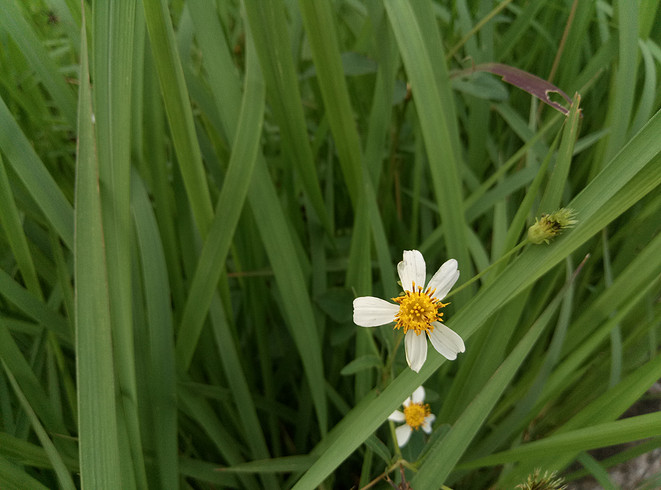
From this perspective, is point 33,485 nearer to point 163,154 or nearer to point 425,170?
point 163,154

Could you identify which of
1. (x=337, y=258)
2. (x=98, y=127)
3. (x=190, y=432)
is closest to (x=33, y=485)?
(x=190, y=432)

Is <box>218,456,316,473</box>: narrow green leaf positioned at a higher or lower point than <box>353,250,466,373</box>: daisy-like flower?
lower

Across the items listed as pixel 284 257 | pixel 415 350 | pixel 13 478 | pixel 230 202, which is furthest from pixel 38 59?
pixel 415 350

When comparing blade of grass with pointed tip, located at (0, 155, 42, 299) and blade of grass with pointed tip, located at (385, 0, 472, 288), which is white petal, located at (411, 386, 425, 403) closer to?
blade of grass with pointed tip, located at (385, 0, 472, 288)

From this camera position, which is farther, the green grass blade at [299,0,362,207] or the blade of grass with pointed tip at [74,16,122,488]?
the green grass blade at [299,0,362,207]

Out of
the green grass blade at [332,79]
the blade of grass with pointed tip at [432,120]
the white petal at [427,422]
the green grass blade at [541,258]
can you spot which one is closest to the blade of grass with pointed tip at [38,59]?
the green grass blade at [332,79]

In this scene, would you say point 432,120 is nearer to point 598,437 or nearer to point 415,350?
point 415,350

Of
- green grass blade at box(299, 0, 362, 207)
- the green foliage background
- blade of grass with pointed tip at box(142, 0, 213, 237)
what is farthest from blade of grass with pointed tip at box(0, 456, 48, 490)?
green grass blade at box(299, 0, 362, 207)
